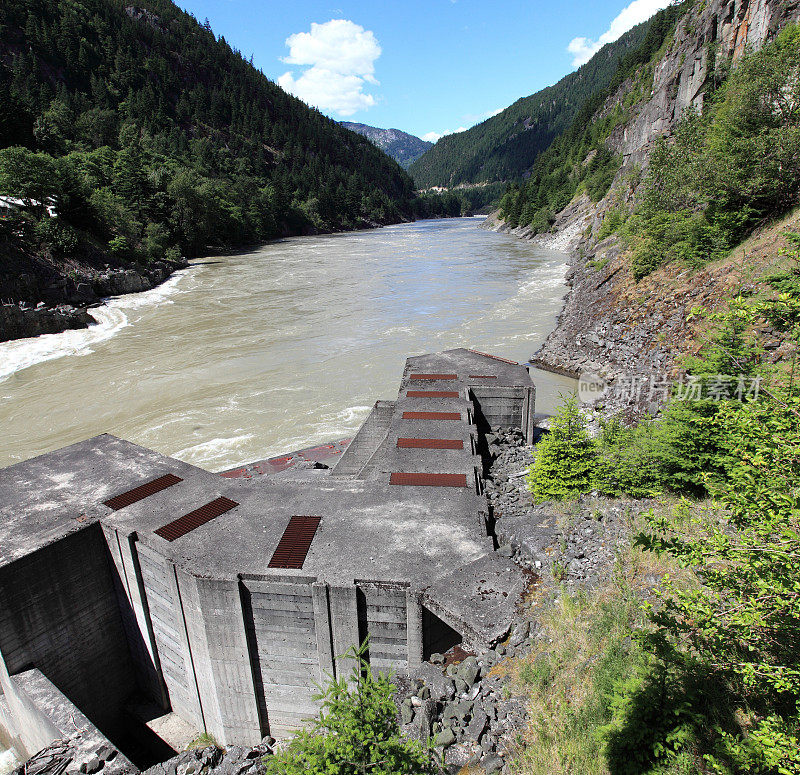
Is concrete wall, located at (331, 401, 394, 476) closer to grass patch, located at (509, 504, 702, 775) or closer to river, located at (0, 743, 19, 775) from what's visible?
grass patch, located at (509, 504, 702, 775)

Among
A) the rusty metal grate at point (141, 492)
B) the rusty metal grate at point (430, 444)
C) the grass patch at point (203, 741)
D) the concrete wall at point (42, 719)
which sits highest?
the rusty metal grate at point (141, 492)

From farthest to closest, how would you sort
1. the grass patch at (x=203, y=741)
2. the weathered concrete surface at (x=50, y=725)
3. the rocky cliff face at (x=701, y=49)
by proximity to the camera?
the rocky cliff face at (x=701, y=49) < the grass patch at (x=203, y=741) < the weathered concrete surface at (x=50, y=725)

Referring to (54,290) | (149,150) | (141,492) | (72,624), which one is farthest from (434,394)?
(149,150)

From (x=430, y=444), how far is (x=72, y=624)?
880 centimetres

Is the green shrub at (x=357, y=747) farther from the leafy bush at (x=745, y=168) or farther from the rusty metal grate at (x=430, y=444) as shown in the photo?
the leafy bush at (x=745, y=168)

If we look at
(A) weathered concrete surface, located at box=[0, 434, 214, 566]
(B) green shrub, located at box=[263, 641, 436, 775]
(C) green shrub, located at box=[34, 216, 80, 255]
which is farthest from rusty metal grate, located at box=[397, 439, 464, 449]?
(C) green shrub, located at box=[34, 216, 80, 255]

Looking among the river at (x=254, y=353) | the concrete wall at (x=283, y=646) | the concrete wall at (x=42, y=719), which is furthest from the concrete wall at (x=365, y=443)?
the concrete wall at (x=42, y=719)

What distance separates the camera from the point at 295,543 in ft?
31.2

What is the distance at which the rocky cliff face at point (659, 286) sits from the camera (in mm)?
20891

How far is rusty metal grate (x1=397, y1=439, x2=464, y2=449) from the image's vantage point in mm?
13430

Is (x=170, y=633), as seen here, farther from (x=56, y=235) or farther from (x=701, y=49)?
(x=701, y=49)

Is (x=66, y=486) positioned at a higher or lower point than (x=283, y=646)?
higher

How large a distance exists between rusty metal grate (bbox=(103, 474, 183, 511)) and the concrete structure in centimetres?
5

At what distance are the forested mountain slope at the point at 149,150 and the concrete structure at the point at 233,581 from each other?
36752 millimetres
